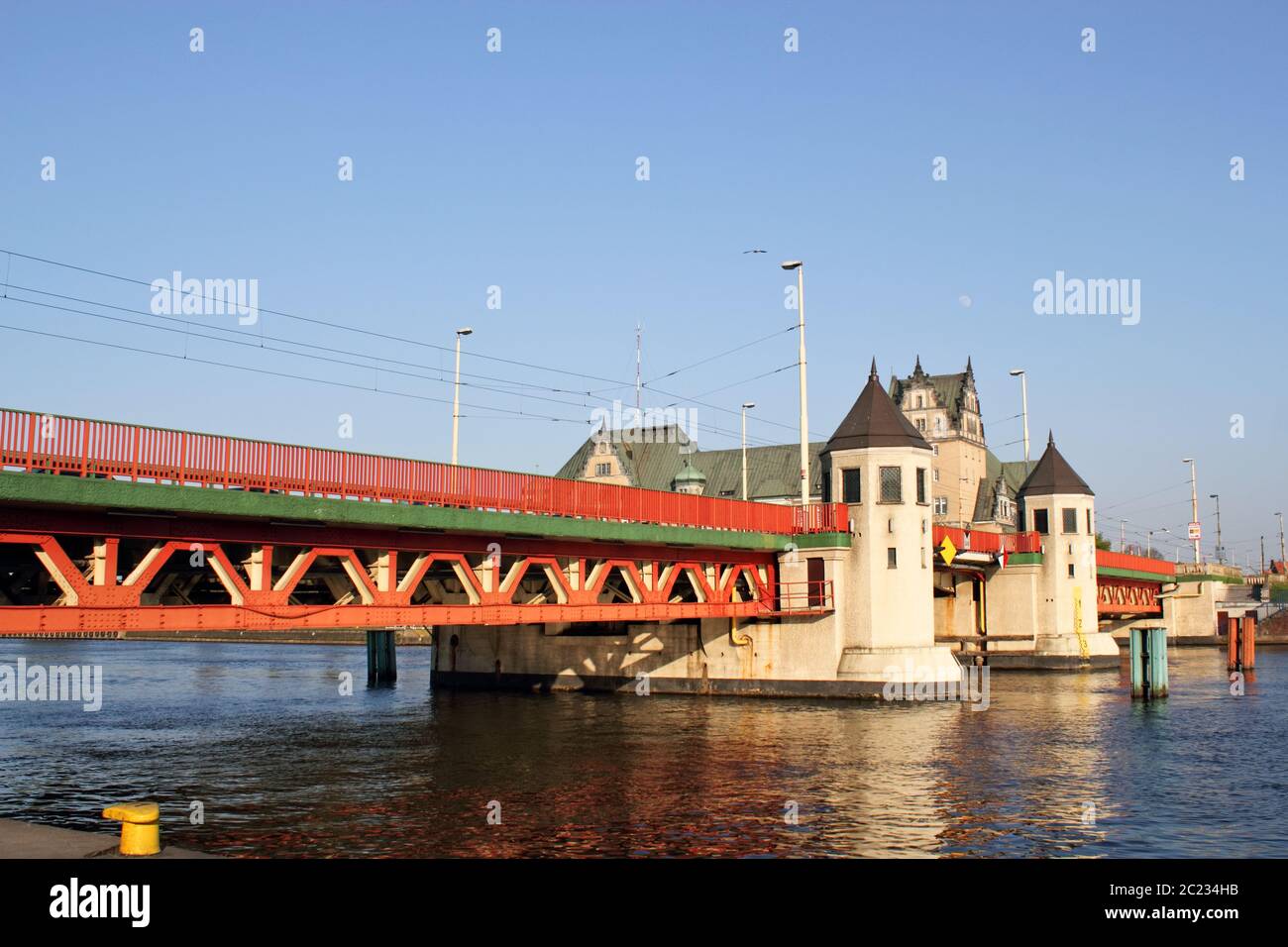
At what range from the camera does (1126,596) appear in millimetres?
103625

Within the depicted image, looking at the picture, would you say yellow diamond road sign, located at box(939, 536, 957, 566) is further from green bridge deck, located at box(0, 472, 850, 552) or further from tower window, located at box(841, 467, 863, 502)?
green bridge deck, located at box(0, 472, 850, 552)

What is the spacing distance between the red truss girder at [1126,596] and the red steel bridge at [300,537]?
5625cm

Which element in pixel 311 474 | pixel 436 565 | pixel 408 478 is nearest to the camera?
pixel 311 474

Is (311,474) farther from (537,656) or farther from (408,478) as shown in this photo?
(537,656)

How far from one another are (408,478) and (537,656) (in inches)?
1150

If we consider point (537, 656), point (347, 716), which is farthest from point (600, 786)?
point (537, 656)

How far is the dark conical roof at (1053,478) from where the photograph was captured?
259 feet

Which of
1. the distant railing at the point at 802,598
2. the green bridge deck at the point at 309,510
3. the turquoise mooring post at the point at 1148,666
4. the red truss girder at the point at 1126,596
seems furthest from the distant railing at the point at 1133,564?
the green bridge deck at the point at 309,510

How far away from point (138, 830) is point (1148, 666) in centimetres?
5115

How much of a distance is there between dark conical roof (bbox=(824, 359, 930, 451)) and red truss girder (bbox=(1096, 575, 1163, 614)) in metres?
44.2

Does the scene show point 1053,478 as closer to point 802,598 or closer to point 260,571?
point 802,598

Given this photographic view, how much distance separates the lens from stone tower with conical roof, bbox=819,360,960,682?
5294 centimetres
